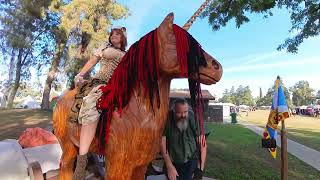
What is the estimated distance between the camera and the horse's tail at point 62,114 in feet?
12.4

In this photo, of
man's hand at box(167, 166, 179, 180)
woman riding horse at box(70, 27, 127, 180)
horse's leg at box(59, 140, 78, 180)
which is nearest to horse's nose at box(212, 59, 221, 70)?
woman riding horse at box(70, 27, 127, 180)

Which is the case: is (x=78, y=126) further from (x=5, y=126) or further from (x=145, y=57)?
(x=5, y=126)

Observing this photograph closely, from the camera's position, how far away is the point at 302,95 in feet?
358

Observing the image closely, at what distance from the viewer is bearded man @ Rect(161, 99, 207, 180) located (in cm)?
421

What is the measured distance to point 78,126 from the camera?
345cm

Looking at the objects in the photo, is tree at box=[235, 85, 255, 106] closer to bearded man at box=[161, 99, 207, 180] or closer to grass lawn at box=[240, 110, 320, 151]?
grass lawn at box=[240, 110, 320, 151]

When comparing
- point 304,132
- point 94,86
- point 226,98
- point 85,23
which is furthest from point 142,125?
point 226,98

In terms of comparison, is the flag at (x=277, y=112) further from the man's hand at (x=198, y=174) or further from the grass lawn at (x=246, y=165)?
the man's hand at (x=198, y=174)

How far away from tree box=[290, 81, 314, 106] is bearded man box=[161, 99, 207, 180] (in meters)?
111

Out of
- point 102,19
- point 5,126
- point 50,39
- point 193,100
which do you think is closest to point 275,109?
point 193,100

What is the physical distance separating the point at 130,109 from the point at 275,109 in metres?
3.67

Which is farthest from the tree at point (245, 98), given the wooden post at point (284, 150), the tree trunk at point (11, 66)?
the wooden post at point (284, 150)

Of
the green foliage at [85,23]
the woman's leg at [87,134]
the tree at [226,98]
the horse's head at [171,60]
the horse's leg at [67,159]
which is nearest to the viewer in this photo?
the horse's head at [171,60]

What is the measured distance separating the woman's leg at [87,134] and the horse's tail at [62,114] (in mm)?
565
